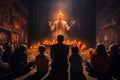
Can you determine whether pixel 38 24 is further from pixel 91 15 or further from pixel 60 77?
pixel 60 77

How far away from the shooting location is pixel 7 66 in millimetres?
8203

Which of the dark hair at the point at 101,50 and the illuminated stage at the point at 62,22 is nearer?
the dark hair at the point at 101,50

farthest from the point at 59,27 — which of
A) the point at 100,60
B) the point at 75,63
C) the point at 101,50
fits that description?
the point at 101,50

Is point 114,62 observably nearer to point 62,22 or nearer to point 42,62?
point 42,62

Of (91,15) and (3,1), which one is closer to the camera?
(91,15)

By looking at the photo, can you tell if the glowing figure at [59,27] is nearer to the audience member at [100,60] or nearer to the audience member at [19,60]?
the audience member at [19,60]

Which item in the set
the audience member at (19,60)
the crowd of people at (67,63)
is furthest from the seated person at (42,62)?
the audience member at (19,60)

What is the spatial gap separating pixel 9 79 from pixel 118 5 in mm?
19689

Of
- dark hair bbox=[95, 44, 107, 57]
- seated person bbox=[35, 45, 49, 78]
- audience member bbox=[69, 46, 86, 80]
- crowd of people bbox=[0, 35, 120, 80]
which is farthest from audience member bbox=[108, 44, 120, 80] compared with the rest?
seated person bbox=[35, 45, 49, 78]

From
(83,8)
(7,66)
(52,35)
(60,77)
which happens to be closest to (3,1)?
(52,35)

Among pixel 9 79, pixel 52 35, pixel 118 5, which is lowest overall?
pixel 9 79

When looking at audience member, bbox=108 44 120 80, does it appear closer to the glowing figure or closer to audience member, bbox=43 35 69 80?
audience member, bbox=43 35 69 80

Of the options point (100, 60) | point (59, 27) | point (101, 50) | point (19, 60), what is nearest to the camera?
point (101, 50)

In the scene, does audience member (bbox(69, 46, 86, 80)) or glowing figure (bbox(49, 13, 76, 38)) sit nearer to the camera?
audience member (bbox(69, 46, 86, 80))
